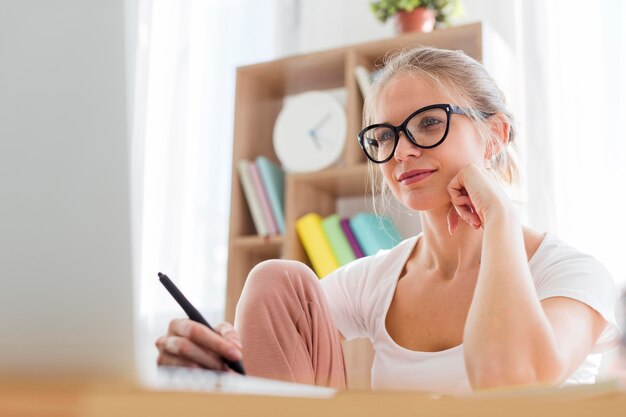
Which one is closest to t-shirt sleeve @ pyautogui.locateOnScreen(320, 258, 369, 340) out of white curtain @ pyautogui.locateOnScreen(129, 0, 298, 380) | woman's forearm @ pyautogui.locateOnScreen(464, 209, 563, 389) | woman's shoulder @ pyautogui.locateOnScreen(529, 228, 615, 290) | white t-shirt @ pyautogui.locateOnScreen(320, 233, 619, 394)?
white t-shirt @ pyautogui.locateOnScreen(320, 233, 619, 394)

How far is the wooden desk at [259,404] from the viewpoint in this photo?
24 cm

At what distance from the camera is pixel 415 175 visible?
1256 mm

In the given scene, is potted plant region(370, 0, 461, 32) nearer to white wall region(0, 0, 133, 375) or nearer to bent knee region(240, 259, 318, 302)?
bent knee region(240, 259, 318, 302)

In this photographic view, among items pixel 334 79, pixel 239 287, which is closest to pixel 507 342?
pixel 239 287

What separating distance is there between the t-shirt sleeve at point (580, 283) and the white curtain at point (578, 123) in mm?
999

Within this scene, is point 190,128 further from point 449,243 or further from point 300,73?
point 449,243

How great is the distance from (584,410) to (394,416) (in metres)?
0.06

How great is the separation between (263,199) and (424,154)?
1.35m

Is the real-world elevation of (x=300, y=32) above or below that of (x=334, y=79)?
above

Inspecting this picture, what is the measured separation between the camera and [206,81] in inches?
114

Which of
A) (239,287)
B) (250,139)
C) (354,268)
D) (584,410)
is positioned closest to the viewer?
(584,410)

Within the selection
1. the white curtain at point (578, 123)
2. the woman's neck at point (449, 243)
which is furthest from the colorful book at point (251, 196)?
the woman's neck at point (449, 243)

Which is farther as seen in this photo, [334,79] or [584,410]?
[334,79]

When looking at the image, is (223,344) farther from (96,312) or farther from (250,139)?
(250,139)
